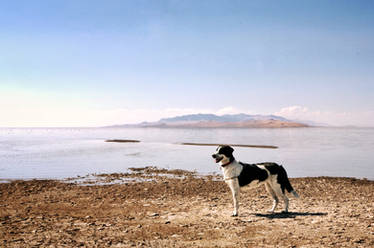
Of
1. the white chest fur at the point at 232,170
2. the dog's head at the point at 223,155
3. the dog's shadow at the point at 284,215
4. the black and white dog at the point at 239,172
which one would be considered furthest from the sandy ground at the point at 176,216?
the dog's head at the point at 223,155

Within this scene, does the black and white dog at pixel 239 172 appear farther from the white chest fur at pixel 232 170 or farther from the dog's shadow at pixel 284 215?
the dog's shadow at pixel 284 215

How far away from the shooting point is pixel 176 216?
9.79 m

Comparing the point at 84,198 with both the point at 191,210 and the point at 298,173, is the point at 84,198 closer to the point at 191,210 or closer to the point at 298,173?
the point at 191,210

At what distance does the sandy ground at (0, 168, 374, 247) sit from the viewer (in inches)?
291

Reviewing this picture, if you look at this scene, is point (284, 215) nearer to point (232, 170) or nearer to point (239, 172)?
point (239, 172)

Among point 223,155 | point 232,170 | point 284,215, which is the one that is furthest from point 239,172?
point 284,215

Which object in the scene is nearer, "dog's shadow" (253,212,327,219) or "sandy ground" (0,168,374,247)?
"sandy ground" (0,168,374,247)

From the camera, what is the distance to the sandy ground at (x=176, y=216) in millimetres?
7402

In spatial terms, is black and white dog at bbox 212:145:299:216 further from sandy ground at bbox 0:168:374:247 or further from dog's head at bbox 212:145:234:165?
sandy ground at bbox 0:168:374:247

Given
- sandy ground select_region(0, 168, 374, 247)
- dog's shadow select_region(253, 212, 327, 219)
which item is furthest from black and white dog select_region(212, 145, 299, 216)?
sandy ground select_region(0, 168, 374, 247)

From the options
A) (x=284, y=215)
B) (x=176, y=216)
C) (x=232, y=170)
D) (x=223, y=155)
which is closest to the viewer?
(x=223, y=155)

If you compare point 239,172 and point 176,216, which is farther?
point 176,216

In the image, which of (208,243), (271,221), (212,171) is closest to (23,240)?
(208,243)

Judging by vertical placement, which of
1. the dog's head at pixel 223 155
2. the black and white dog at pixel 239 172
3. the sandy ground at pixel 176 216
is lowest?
the sandy ground at pixel 176 216
